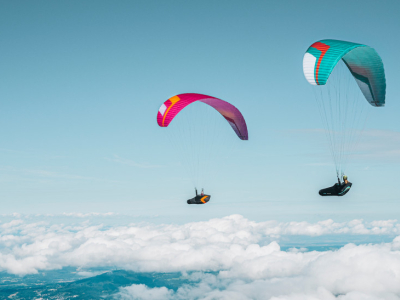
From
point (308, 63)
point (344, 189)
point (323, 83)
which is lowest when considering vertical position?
point (344, 189)

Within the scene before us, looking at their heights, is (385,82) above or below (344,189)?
above

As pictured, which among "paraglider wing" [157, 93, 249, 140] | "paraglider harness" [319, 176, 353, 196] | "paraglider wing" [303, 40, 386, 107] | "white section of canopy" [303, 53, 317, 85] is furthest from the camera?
"paraglider wing" [157, 93, 249, 140]

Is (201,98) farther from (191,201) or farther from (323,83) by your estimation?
(323,83)

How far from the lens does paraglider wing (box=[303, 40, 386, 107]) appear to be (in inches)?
1172

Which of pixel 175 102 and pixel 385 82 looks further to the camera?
pixel 175 102

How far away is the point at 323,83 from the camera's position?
2978 centimetres

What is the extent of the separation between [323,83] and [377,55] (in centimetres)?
591

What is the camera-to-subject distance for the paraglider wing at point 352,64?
29.8m

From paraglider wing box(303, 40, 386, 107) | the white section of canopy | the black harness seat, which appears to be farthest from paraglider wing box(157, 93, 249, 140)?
the black harness seat

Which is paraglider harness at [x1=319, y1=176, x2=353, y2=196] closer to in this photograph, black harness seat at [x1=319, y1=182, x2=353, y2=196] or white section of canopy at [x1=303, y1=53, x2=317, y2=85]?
black harness seat at [x1=319, y1=182, x2=353, y2=196]

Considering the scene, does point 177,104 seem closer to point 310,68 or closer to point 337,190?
point 310,68

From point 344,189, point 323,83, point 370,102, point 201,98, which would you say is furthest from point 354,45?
point 201,98

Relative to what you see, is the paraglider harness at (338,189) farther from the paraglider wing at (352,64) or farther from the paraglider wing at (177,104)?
the paraglider wing at (177,104)

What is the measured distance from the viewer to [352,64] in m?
34.2
